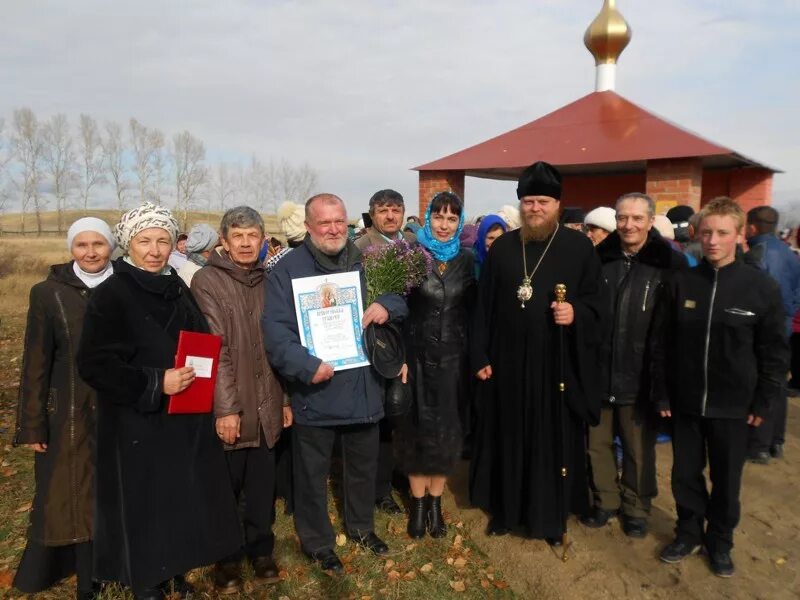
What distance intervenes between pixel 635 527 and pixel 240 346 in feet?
10.0

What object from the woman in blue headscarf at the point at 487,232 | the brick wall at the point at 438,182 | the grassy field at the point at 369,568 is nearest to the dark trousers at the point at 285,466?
the grassy field at the point at 369,568

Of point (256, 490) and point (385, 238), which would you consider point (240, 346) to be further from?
point (385, 238)

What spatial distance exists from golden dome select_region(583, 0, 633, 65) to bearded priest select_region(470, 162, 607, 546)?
9.36 metres

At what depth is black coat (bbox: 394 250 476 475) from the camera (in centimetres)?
384

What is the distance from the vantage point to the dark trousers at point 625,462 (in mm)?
4023

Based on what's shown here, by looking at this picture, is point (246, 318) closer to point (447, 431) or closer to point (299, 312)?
point (299, 312)

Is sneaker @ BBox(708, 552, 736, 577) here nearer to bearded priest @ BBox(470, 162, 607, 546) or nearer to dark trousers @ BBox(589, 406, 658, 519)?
dark trousers @ BBox(589, 406, 658, 519)

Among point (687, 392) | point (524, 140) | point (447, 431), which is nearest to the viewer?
point (687, 392)

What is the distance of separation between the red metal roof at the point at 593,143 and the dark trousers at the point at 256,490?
770 cm

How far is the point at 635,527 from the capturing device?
4.05m

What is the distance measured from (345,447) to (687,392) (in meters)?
2.21

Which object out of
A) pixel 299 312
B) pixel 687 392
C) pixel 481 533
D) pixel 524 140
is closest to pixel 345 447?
pixel 299 312

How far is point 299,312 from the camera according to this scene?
3.29 meters

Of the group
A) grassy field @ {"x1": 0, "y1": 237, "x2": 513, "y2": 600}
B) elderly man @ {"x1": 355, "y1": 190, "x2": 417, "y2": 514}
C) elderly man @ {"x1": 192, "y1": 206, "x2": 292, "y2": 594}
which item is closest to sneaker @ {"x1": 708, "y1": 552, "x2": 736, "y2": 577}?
grassy field @ {"x1": 0, "y1": 237, "x2": 513, "y2": 600}
